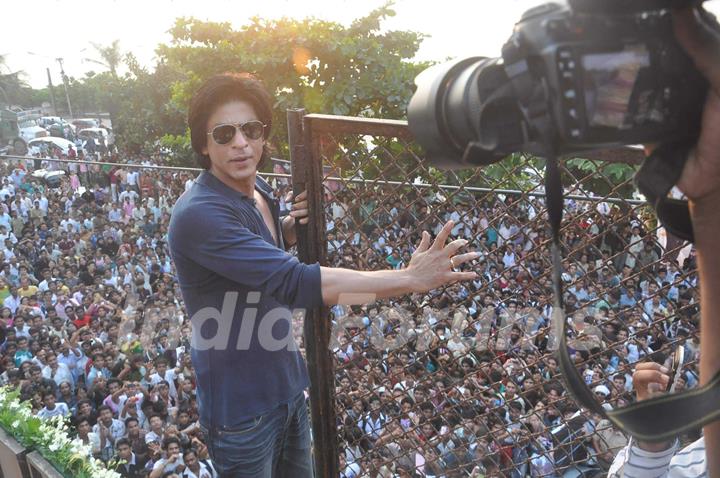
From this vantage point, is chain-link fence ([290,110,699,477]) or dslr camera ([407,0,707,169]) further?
chain-link fence ([290,110,699,477])

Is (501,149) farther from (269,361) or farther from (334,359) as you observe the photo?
(334,359)

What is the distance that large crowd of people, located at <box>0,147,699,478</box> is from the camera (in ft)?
6.11

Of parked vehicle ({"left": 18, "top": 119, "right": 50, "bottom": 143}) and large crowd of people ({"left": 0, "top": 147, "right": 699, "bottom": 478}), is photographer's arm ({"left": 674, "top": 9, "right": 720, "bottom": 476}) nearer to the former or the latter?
large crowd of people ({"left": 0, "top": 147, "right": 699, "bottom": 478})

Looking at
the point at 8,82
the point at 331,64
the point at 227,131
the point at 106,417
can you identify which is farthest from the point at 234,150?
the point at 8,82

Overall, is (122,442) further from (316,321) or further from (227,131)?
(227,131)

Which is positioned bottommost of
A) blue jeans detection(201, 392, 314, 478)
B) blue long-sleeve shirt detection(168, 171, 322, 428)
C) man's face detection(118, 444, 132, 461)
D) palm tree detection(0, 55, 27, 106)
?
man's face detection(118, 444, 132, 461)

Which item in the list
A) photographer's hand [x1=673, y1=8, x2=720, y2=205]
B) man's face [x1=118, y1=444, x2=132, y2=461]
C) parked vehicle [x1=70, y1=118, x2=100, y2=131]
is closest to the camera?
photographer's hand [x1=673, y1=8, x2=720, y2=205]

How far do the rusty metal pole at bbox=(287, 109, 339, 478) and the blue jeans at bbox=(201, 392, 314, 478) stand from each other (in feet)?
0.33

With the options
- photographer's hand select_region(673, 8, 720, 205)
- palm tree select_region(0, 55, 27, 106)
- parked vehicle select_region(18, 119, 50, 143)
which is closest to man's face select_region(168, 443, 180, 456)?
photographer's hand select_region(673, 8, 720, 205)

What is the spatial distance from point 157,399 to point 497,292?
606 cm

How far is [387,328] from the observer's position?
2.89m

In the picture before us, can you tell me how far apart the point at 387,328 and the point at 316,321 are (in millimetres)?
764

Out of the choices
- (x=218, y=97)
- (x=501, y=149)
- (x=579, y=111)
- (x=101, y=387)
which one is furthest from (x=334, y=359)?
(x=101, y=387)

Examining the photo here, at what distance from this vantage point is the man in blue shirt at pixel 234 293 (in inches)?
70.8
